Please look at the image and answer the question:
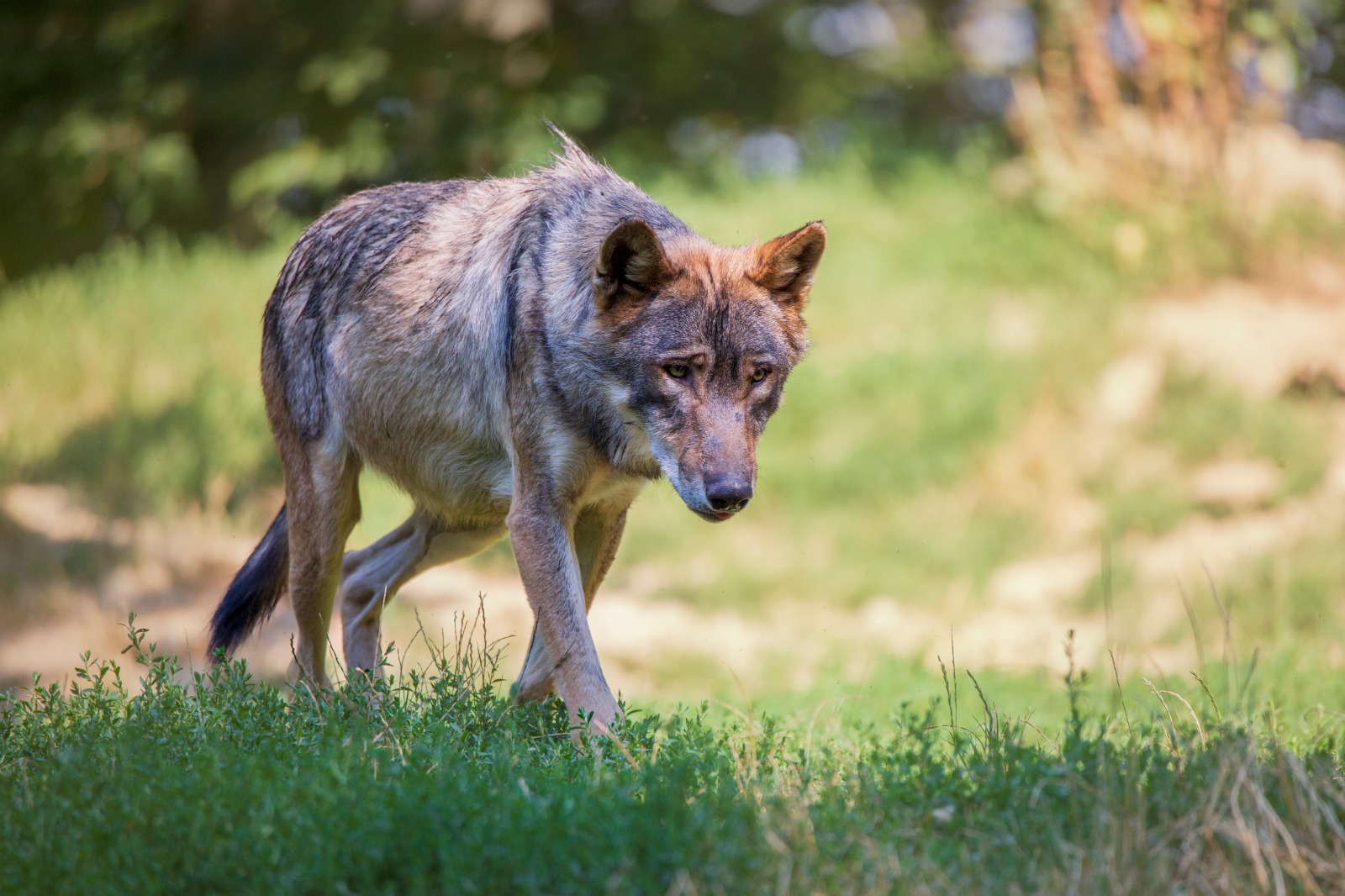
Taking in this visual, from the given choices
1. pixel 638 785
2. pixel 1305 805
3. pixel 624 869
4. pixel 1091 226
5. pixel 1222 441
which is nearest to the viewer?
pixel 624 869

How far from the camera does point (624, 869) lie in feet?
9.62

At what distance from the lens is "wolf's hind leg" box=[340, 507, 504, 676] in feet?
18.1

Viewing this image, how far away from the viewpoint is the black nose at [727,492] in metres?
3.91

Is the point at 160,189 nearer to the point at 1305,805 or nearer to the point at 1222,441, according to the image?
the point at 1222,441

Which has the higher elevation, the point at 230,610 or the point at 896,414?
the point at 896,414

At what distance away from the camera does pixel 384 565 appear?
219 inches

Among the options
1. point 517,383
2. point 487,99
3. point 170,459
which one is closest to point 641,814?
point 517,383

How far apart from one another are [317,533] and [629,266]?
194 cm

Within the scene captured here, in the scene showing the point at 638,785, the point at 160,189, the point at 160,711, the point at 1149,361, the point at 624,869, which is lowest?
the point at 624,869

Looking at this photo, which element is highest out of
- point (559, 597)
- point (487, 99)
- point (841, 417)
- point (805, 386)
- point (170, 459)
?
point (487, 99)

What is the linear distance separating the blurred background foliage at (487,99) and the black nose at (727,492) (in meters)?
9.47

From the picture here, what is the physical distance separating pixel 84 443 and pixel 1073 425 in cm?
803

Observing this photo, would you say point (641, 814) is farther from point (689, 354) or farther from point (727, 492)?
point (689, 354)

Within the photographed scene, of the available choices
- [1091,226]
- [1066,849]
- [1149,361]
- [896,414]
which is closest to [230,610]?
[1066,849]
